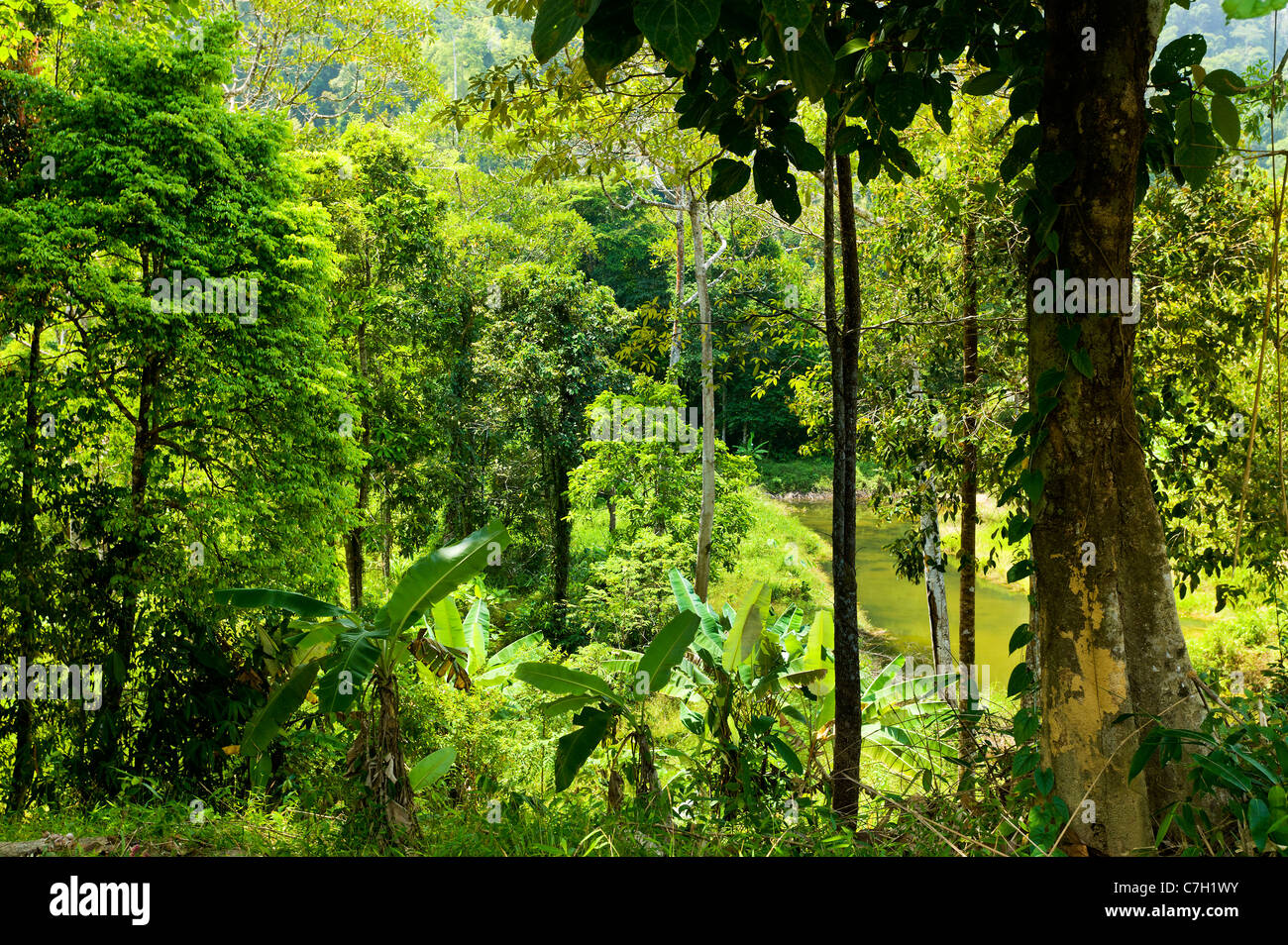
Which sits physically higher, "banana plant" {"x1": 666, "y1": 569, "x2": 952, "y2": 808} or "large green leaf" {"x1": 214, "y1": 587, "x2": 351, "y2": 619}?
"large green leaf" {"x1": 214, "y1": 587, "x2": 351, "y2": 619}

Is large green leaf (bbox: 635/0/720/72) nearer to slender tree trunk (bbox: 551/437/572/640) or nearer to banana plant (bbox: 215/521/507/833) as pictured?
banana plant (bbox: 215/521/507/833)

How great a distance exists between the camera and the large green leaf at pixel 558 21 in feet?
3.59

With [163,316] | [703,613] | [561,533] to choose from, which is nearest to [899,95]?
[703,613]

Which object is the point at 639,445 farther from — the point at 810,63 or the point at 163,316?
the point at 810,63

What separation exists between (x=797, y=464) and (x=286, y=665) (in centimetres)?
1794

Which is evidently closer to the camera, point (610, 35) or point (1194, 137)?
point (610, 35)

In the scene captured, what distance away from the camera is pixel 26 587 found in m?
4.68

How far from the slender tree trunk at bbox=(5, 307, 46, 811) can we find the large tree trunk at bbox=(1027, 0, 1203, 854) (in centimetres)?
525

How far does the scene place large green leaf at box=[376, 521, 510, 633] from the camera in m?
3.08

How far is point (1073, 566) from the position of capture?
2.08 meters

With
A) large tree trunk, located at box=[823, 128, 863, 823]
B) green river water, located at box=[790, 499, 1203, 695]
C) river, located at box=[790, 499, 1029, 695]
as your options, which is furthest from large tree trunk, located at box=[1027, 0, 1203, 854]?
river, located at box=[790, 499, 1029, 695]

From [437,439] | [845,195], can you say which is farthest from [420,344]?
[845,195]

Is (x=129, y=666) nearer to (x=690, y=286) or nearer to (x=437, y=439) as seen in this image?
(x=437, y=439)

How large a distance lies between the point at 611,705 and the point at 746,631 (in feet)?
4.00
